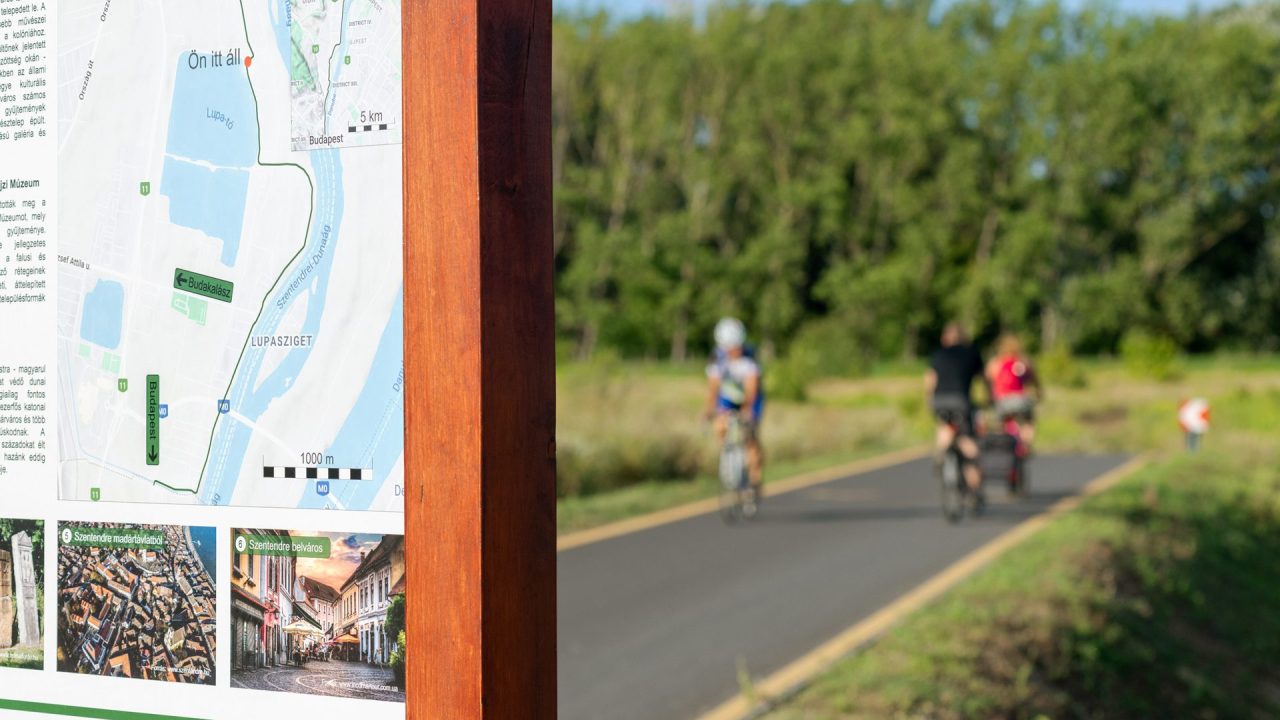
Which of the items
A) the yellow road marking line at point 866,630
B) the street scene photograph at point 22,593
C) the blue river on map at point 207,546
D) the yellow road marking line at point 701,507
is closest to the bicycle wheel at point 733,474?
the yellow road marking line at point 701,507

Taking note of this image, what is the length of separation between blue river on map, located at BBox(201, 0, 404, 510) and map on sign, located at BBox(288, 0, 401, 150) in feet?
0.12

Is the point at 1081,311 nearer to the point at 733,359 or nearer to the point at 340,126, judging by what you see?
the point at 733,359

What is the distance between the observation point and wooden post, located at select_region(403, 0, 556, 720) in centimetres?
224

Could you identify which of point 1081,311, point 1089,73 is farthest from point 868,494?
point 1089,73

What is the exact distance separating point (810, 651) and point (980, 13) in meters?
57.7

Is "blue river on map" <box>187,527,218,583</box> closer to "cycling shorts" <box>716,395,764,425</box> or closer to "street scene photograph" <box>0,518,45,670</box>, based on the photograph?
"street scene photograph" <box>0,518,45,670</box>

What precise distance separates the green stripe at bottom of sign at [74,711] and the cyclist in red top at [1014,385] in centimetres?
1266

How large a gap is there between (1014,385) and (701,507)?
3434 mm

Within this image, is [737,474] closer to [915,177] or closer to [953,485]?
[953,485]

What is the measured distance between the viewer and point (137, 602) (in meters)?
2.54

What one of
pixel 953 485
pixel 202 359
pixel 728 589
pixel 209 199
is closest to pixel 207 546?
pixel 202 359

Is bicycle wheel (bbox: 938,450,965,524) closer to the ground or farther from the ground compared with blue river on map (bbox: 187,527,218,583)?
closer to the ground

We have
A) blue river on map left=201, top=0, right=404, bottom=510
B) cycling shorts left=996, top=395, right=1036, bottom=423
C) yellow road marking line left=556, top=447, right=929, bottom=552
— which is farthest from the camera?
cycling shorts left=996, top=395, right=1036, bottom=423

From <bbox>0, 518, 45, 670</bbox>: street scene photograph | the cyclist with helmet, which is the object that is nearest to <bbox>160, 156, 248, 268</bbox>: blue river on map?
<bbox>0, 518, 45, 670</bbox>: street scene photograph
